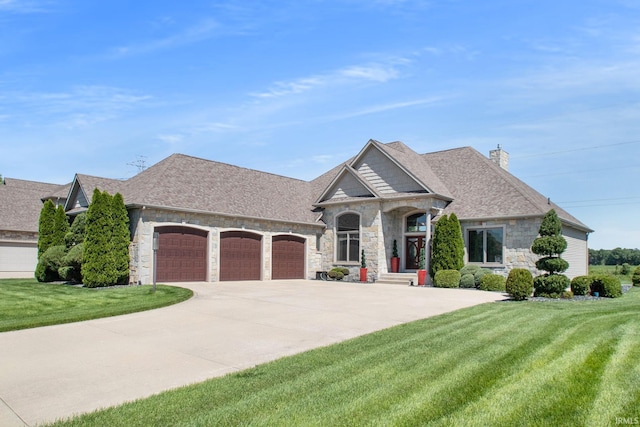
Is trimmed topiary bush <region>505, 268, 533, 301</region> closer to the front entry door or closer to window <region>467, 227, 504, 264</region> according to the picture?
window <region>467, 227, 504, 264</region>

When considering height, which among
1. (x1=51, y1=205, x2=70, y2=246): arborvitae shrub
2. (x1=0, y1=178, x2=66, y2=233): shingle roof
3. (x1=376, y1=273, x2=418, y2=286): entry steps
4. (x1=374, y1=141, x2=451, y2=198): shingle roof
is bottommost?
(x1=376, y1=273, x2=418, y2=286): entry steps

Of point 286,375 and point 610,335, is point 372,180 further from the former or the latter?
point 286,375

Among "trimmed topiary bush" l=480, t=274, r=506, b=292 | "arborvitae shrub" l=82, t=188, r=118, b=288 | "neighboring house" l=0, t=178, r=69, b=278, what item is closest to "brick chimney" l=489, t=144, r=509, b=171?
"trimmed topiary bush" l=480, t=274, r=506, b=292

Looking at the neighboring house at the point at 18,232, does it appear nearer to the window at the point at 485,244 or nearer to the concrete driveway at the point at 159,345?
the concrete driveway at the point at 159,345

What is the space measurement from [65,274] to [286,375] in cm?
1807

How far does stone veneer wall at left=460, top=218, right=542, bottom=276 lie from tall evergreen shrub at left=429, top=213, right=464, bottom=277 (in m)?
1.62

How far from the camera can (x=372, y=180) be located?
25.0m

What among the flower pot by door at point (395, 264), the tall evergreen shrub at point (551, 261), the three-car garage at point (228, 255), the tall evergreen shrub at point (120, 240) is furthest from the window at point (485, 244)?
the tall evergreen shrub at point (120, 240)

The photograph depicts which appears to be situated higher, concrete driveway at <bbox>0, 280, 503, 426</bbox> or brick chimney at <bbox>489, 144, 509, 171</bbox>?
brick chimney at <bbox>489, 144, 509, 171</bbox>

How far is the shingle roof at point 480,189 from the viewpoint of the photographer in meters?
21.0

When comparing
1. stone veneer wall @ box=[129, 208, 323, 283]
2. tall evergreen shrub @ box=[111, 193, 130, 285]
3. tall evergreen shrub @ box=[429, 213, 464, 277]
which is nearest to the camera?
tall evergreen shrub @ box=[111, 193, 130, 285]

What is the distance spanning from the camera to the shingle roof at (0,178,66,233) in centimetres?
2845

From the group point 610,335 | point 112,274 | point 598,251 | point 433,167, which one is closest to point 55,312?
point 112,274

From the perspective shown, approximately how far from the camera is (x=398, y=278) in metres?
23.0
